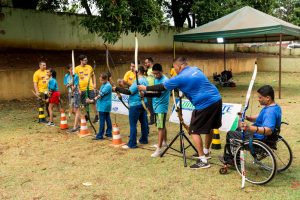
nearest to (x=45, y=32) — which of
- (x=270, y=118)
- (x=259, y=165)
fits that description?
(x=259, y=165)

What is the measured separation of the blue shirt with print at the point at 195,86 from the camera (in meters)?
5.21

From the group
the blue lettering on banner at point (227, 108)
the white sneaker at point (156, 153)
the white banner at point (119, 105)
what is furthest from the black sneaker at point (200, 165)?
the white banner at point (119, 105)

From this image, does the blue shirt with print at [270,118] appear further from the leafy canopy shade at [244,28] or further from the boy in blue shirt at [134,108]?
the leafy canopy shade at [244,28]

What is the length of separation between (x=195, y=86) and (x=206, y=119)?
0.55 metres

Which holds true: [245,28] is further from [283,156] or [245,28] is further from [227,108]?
[283,156]

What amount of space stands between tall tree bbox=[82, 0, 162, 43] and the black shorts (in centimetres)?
663

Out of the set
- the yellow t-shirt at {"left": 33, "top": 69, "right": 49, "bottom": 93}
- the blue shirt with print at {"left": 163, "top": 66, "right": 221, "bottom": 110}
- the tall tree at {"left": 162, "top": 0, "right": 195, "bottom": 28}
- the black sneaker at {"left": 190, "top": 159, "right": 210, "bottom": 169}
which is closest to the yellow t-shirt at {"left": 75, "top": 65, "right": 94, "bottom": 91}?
the yellow t-shirt at {"left": 33, "top": 69, "right": 49, "bottom": 93}

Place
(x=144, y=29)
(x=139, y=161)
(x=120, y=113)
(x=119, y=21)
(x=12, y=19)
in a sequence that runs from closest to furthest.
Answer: (x=139, y=161)
(x=120, y=113)
(x=119, y=21)
(x=144, y=29)
(x=12, y=19)

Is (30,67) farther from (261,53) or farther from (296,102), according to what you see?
(261,53)

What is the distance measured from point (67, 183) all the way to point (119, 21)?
736 centimetres

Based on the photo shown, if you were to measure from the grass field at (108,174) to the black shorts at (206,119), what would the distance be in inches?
26.0

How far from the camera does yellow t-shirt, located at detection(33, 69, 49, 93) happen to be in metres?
9.34

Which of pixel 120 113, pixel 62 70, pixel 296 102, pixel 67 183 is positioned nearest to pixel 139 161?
pixel 67 183

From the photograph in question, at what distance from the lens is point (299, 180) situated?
16.1ft
